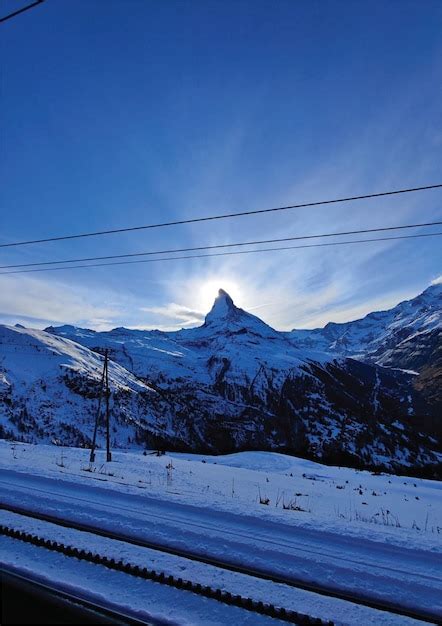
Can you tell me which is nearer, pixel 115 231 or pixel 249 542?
pixel 249 542

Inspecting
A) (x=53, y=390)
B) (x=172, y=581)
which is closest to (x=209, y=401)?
(x=53, y=390)

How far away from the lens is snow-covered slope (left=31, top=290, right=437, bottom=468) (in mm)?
85500

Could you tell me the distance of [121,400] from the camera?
74.5 meters

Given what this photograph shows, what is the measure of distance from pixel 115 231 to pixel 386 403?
14590 centimetres

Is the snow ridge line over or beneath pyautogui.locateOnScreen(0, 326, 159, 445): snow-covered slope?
beneath

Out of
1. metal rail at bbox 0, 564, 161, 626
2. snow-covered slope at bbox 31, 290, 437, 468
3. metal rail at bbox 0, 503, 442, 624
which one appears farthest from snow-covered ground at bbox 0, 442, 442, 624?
snow-covered slope at bbox 31, 290, 437, 468

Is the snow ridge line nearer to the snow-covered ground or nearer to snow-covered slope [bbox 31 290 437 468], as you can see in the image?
the snow-covered ground

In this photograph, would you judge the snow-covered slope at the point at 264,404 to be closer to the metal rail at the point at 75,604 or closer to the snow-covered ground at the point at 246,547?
the snow-covered ground at the point at 246,547

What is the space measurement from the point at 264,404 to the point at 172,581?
103m

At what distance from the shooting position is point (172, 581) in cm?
386

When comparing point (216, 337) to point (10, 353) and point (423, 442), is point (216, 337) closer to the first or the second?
point (423, 442)

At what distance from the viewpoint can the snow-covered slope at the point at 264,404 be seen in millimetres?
85500

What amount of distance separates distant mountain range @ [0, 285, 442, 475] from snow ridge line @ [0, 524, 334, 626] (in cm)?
4787

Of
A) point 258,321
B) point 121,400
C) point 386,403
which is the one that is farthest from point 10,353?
point 258,321
